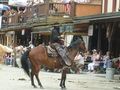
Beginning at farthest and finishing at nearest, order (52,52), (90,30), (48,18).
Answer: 1. (48,18)
2. (90,30)
3. (52,52)

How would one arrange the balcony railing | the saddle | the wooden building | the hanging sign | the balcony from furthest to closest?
the balcony railing < the balcony < the wooden building < the hanging sign < the saddle

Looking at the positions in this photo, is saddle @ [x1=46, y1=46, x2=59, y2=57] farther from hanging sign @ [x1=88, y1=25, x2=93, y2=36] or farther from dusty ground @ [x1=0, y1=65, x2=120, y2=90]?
hanging sign @ [x1=88, y1=25, x2=93, y2=36]

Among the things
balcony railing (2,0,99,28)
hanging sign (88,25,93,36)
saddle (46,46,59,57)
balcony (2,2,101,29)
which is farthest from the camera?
balcony railing (2,0,99,28)

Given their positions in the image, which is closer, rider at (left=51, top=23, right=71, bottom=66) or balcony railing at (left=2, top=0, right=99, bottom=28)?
rider at (left=51, top=23, right=71, bottom=66)

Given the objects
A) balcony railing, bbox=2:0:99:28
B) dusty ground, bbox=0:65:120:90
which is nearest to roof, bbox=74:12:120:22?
balcony railing, bbox=2:0:99:28

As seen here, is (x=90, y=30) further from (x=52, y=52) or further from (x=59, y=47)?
(x=59, y=47)

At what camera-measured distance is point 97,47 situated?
29.1 metres

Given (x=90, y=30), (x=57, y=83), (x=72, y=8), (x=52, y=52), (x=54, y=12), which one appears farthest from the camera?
(x=54, y=12)

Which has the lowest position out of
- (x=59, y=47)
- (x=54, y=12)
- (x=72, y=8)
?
(x=59, y=47)

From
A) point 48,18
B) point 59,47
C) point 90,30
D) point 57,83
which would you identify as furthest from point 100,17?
point 59,47

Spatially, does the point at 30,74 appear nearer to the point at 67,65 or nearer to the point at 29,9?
the point at 67,65

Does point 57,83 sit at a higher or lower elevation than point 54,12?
lower

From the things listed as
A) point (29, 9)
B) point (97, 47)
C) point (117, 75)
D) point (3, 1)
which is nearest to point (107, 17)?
point (117, 75)

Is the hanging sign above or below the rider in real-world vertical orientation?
below
